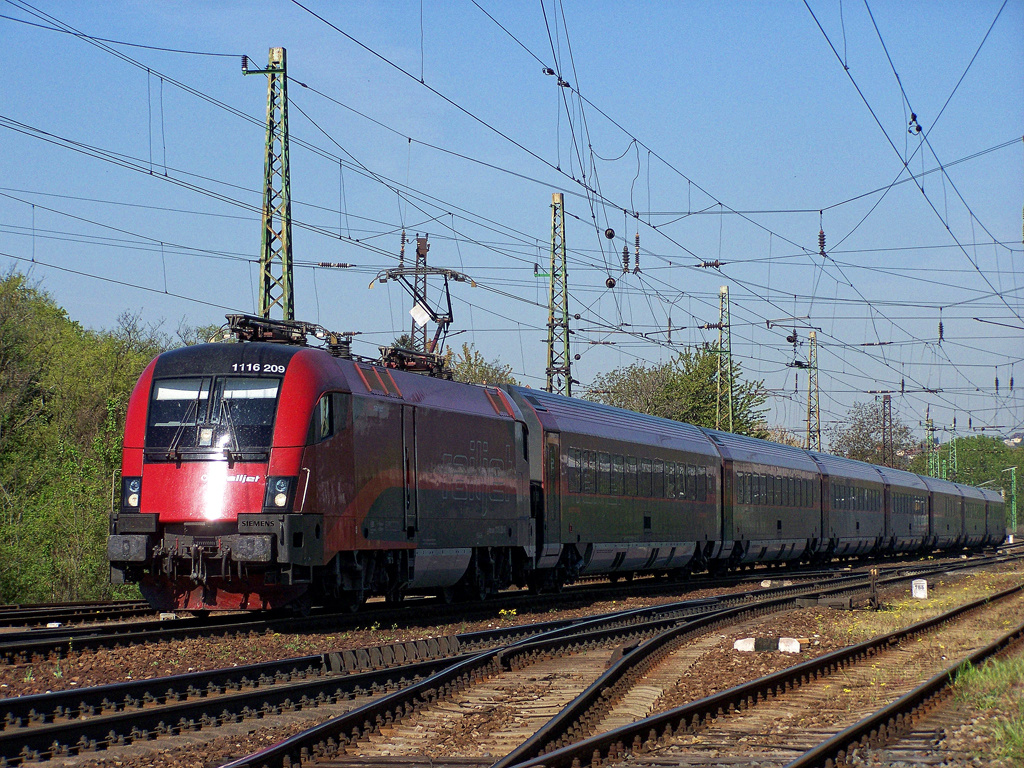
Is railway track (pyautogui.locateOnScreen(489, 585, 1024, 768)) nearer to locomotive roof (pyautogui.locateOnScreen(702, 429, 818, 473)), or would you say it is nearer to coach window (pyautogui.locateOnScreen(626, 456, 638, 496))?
coach window (pyautogui.locateOnScreen(626, 456, 638, 496))

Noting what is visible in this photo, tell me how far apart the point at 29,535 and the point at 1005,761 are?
22.7 meters

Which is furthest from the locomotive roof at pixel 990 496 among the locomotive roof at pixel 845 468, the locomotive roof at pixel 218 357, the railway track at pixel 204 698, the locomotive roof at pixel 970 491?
the railway track at pixel 204 698

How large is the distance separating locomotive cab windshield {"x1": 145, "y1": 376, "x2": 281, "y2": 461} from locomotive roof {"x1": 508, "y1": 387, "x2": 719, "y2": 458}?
315 inches

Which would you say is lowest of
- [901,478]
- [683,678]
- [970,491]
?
[683,678]

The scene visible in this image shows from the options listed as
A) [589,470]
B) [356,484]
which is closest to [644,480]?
[589,470]

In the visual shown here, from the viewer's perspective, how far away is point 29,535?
84.0 ft

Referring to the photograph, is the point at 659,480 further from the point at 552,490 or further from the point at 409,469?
the point at 409,469

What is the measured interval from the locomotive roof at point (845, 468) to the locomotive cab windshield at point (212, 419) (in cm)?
2962

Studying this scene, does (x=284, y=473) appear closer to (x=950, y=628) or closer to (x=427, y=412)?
(x=427, y=412)

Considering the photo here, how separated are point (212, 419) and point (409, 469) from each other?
11.2 feet

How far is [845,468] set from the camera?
144 feet

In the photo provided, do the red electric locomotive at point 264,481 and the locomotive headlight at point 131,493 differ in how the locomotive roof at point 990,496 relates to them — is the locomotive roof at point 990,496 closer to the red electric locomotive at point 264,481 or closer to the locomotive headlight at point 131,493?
the red electric locomotive at point 264,481

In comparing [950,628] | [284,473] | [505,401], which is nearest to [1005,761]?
[284,473]

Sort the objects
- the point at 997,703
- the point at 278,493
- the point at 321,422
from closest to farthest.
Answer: the point at 997,703, the point at 278,493, the point at 321,422
